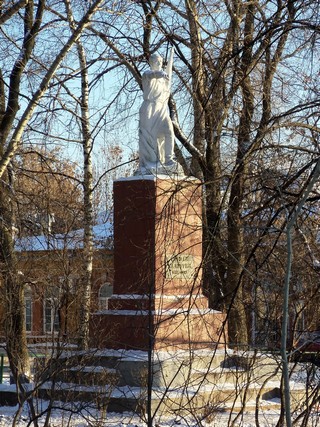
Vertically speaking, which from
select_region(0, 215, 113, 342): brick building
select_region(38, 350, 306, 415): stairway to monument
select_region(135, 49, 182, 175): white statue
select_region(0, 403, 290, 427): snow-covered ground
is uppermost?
select_region(135, 49, 182, 175): white statue

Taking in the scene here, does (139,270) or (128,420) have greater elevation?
(139,270)

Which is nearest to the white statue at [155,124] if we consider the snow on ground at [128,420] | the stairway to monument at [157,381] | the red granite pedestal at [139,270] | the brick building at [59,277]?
the red granite pedestal at [139,270]

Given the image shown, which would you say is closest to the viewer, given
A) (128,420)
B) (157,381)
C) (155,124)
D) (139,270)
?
(128,420)

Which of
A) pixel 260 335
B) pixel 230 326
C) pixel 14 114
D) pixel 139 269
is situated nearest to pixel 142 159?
pixel 139 269

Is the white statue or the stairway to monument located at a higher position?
the white statue

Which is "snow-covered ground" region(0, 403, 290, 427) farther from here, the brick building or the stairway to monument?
the brick building

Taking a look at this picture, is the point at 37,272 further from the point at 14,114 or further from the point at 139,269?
the point at 139,269

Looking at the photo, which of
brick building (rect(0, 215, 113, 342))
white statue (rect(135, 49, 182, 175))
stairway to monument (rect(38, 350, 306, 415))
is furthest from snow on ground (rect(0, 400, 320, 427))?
white statue (rect(135, 49, 182, 175))

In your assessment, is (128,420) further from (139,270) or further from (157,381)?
(139,270)

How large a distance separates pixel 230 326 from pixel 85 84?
522 centimetres

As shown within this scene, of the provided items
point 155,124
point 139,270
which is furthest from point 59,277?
point 155,124

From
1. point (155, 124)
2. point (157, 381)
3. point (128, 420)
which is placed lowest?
point (128, 420)

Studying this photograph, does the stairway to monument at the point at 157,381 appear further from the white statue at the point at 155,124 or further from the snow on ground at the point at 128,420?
the white statue at the point at 155,124

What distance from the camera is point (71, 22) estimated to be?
12.5 m
